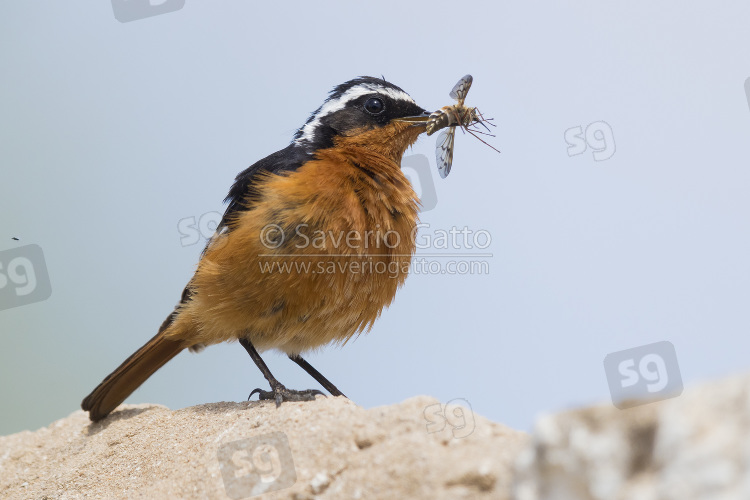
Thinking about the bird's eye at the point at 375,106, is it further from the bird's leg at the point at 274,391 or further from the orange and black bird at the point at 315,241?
the bird's leg at the point at 274,391

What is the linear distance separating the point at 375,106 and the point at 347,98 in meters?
0.26

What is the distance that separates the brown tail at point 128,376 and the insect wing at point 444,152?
8.09ft

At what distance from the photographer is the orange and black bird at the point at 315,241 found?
4.54 m

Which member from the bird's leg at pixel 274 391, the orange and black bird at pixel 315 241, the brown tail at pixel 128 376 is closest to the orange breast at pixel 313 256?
the orange and black bird at pixel 315 241

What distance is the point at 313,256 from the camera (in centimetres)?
450

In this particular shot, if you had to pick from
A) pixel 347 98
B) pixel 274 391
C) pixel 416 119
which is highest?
pixel 347 98

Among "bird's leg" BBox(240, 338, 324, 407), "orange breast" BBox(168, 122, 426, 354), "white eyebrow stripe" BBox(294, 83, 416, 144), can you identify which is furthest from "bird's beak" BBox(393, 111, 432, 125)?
"bird's leg" BBox(240, 338, 324, 407)

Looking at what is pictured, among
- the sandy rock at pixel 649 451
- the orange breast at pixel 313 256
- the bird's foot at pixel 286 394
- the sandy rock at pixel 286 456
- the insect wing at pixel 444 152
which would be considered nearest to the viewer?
the sandy rock at pixel 649 451

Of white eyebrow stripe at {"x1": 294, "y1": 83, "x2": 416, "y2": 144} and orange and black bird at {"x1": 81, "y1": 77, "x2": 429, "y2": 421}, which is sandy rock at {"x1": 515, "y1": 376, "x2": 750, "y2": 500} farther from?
white eyebrow stripe at {"x1": 294, "y1": 83, "x2": 416, "y2": 144}

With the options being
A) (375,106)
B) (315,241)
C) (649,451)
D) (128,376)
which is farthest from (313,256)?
(649,451)

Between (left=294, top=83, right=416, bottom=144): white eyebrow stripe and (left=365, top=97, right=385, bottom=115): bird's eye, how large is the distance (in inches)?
3.5

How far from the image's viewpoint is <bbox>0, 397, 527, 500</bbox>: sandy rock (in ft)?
9.62

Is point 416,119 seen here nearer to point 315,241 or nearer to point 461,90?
point 461,90

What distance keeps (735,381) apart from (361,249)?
113 inches
